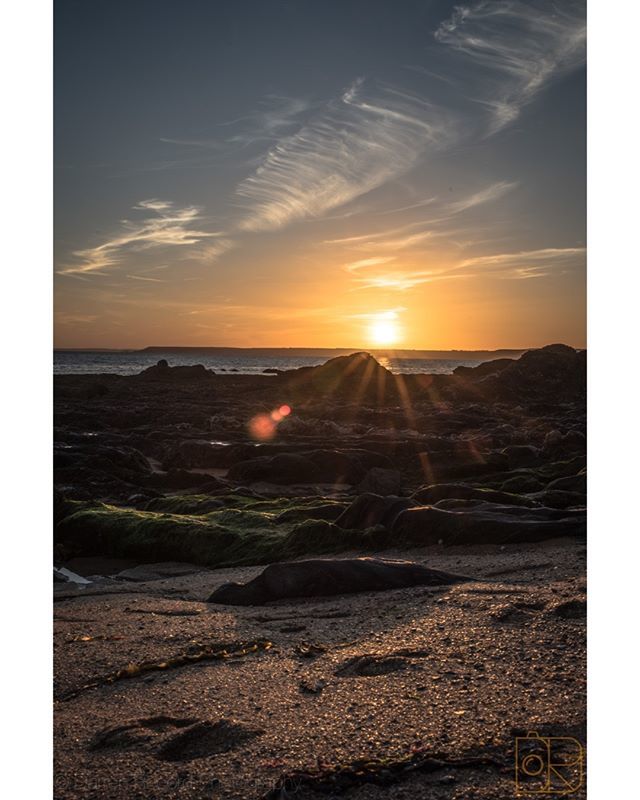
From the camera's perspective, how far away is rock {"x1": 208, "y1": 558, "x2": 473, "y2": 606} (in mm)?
5508

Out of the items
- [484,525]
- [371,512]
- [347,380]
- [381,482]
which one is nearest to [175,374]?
[347,380]

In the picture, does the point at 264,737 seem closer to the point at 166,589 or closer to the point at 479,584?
the point at 479,584

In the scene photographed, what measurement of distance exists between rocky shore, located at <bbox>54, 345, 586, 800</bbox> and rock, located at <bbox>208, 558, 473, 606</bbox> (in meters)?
0.08

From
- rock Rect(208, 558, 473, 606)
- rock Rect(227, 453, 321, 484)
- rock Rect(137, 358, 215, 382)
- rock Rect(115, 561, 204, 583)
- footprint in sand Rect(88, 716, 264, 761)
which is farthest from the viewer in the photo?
rock Rect(137, 358, 215, 382)

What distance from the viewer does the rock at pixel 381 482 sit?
12.9 metres

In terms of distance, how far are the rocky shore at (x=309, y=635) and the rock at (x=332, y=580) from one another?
0.25 feet

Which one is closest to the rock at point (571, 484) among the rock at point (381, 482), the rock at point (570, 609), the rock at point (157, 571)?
the rock at point (381, 482)

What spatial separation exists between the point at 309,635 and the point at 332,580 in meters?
1.02

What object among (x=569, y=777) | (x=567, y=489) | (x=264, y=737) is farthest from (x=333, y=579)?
(x=567, y=489)

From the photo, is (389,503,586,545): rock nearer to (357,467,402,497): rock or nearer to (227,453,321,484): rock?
(357,467,402,497): rock

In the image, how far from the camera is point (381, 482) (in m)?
13.0

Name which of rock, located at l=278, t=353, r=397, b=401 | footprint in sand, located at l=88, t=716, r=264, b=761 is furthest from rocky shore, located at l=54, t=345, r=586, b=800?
rock, located at l=278, t=353, r=397, b=401
